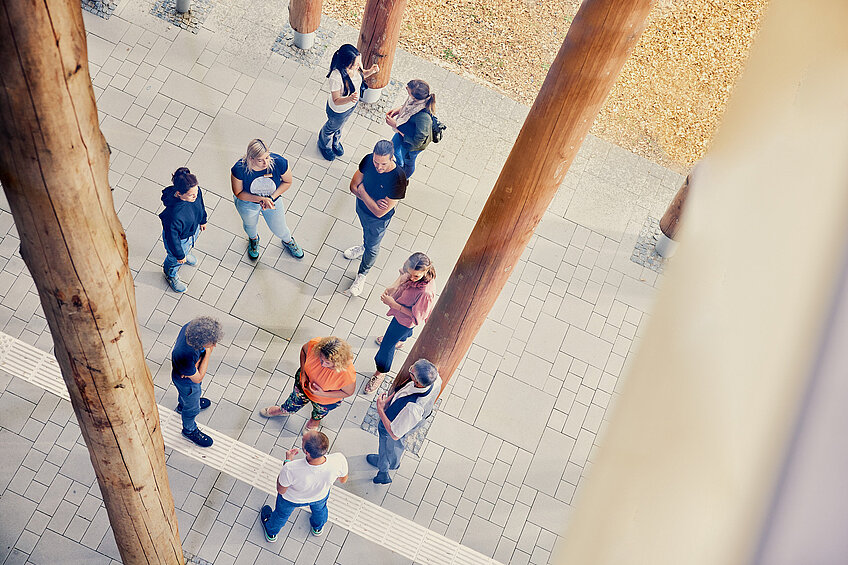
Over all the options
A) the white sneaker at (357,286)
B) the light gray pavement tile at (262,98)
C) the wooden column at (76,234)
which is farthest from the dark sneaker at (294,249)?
the wooden column at (76,234)

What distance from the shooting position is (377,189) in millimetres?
6652

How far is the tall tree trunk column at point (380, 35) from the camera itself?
24.8 ft

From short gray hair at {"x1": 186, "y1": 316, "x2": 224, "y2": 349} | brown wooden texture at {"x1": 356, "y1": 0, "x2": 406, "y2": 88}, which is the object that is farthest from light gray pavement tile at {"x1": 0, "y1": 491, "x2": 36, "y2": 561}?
brown wooden texture at {"x1": 356, "y1": 0, "x2": 406, "y2": 88}

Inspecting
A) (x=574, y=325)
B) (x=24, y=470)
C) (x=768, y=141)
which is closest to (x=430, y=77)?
(x=574, y=325)

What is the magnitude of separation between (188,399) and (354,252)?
2.35 m

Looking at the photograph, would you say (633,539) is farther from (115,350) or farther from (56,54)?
(115,350)

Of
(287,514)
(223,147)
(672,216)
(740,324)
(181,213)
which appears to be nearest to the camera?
(740,324)

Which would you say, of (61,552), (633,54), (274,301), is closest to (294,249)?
(274,301)

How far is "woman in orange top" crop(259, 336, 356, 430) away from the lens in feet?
18.9

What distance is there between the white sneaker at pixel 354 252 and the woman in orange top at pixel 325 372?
5.96 ft

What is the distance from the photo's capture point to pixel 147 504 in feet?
14.8

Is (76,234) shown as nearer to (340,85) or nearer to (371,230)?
(371,230)

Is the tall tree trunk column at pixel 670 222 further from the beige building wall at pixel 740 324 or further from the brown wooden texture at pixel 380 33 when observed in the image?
the beige building wall at pixel 740 324

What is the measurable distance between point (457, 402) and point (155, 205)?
3465 millimetres
